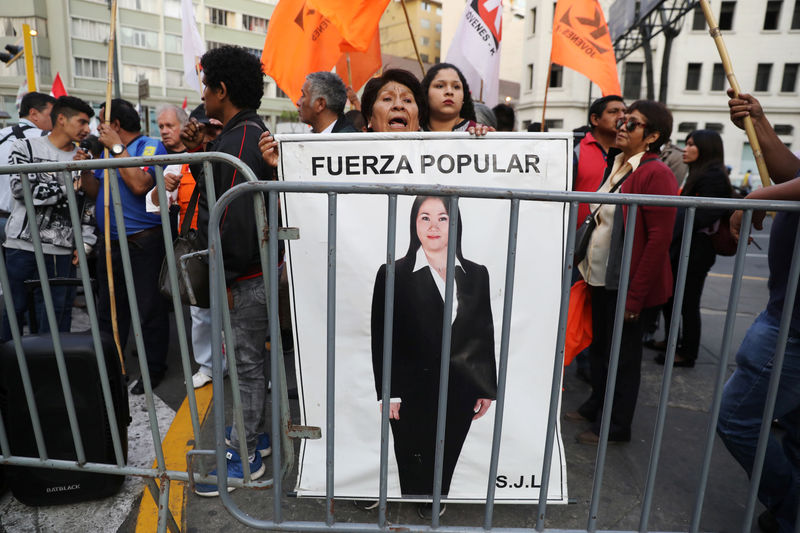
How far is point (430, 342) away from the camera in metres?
2.20

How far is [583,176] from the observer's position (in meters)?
3.89

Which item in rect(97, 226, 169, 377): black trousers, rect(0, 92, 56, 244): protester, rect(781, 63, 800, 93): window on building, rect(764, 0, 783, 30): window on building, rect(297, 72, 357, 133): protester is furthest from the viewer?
rect(781, 63, 800, 93): window on building

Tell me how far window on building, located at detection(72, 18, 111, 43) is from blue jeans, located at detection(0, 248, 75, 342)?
46727 millimetres

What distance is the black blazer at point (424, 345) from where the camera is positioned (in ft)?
7.13

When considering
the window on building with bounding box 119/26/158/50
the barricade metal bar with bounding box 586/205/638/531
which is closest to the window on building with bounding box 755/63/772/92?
the barricade metal bar with bounding box 586/205/638/531

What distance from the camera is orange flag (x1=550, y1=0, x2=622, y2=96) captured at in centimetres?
455

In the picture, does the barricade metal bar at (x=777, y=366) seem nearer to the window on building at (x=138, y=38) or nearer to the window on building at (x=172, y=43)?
the window on building at (x=172, y=43)

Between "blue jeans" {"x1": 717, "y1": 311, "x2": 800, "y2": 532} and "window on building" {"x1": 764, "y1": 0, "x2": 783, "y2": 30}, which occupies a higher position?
"window on building" {"x1": 764, "y1": 0, "x2": 783, "y2": 30}

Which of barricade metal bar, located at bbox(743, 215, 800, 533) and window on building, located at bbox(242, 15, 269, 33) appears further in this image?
window on building, located at bbox(242, 15, 269, 33)

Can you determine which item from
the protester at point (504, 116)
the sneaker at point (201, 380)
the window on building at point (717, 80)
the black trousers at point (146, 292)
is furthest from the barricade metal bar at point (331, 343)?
the window on building at point (717, 80)

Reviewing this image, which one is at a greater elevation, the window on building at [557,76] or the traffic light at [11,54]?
the window on building at [557,76]

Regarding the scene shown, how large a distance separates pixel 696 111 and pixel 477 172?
41.1m

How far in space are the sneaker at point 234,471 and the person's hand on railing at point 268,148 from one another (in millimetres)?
1515

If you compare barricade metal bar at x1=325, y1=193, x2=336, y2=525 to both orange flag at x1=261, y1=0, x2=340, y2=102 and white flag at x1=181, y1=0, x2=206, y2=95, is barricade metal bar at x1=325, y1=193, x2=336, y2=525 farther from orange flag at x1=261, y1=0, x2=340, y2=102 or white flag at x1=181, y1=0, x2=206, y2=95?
white flag at x1=181, y1=0, x2=206, y2=95
